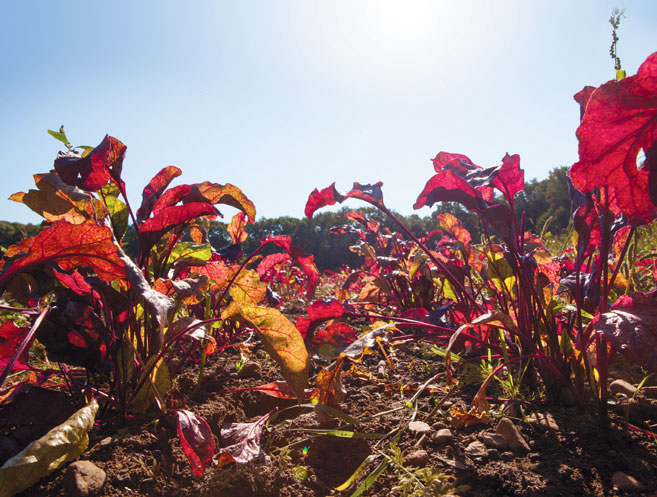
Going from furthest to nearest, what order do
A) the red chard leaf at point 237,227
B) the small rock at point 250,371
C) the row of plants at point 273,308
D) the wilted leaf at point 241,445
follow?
1. the red chard leaf at point 237,227
2. the small rock at point 250,371
3. the wilted leaf at point 241,445
4. the row of plants at point 273,308

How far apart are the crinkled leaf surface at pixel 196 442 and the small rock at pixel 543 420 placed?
36.7 inches

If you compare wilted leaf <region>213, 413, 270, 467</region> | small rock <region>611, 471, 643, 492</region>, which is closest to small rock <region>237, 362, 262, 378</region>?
wilted leaf <region>213, 413, 270, 467</region>

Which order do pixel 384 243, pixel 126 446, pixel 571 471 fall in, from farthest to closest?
pixel 384 243
pixel 126 446
pixel 571 471

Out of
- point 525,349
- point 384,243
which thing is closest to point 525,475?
point 525,349

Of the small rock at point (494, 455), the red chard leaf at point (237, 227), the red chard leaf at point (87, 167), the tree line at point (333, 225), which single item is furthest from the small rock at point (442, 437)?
the tree line at point (333, 225)

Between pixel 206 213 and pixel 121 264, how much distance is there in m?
0.31

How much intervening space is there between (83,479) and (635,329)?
1.28 m

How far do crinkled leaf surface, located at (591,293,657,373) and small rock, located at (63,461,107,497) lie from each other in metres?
1.21

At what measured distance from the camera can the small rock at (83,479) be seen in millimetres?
896

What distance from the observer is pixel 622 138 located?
2.31 feet

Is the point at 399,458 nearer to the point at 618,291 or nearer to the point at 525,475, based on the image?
the point at 525,475

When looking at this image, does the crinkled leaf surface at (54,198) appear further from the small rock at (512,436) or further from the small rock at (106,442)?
the small rock at (512,436)

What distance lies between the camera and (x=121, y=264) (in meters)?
0.93

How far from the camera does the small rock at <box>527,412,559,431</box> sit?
3.71 feet
